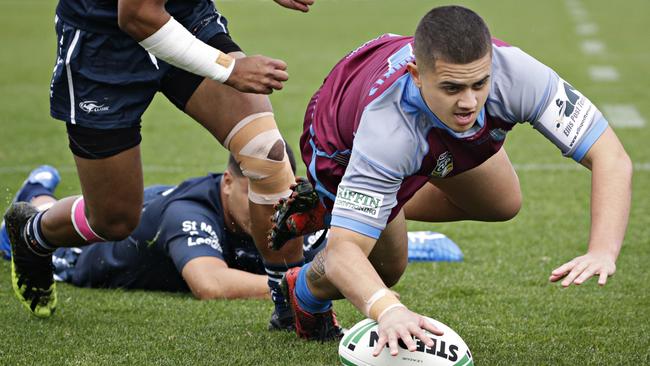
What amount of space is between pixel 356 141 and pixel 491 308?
173 centimetres

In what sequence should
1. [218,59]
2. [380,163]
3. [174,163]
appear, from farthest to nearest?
[174,163], [218,59], [380,163]

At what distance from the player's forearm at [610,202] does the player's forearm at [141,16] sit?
1729mm

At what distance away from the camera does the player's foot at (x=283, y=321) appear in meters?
4.85

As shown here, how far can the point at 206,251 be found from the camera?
5.58 m

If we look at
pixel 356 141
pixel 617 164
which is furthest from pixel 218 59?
pixel 617 164

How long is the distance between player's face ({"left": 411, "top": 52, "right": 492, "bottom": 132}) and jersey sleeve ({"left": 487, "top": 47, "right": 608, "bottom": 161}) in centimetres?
16

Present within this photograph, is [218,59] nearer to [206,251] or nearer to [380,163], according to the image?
[380,163]

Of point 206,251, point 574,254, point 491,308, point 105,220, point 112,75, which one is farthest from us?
point 574,254

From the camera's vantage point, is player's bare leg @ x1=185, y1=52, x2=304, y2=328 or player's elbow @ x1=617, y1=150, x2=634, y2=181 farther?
player's bare leg @ x1=185, y1=52, x2=304, y2=328

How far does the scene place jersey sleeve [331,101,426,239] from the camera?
3.72 metres

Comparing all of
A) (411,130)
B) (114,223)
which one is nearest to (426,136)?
(411,130)

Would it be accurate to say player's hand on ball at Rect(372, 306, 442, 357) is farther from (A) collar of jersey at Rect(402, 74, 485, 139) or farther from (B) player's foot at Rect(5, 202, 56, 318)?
(B) player's foot at Rect(5, 202, 56, 318)

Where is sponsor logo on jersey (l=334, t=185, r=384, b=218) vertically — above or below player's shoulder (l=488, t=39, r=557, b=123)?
below

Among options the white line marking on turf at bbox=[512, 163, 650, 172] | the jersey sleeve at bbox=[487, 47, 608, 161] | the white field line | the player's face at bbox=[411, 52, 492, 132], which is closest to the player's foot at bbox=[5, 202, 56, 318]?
the player's face at bbox=[411, 52, 492, 132]
